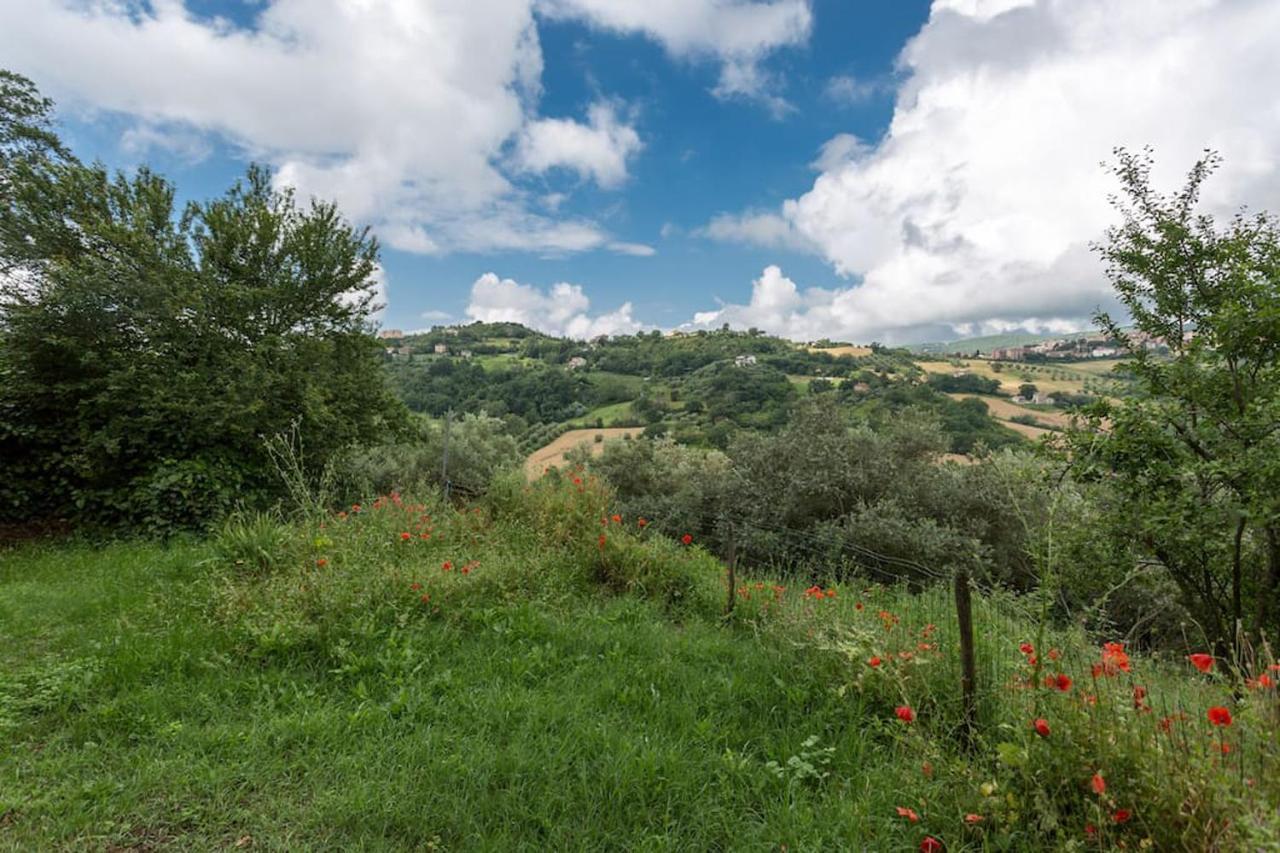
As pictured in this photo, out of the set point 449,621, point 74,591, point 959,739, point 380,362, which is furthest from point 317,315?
point 959,739

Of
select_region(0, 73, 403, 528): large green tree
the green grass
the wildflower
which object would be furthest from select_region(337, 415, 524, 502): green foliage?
the green grass

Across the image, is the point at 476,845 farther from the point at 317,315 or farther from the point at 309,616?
the point at 317,315

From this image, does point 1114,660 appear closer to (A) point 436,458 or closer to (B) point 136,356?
(B) point 136,356

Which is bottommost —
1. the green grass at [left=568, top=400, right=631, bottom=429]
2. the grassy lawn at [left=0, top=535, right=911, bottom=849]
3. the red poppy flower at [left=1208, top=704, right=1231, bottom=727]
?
the grassy lawn at [left=0, top=535, right=911, bottom=849]

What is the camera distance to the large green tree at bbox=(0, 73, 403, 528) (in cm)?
775

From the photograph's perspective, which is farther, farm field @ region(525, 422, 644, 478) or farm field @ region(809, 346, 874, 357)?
farm field @ region(809, 346, 874, 357)

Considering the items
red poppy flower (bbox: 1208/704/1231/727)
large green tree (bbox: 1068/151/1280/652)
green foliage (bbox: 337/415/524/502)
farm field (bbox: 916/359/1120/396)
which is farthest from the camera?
farm field (bbox: 916/359/1120/396)

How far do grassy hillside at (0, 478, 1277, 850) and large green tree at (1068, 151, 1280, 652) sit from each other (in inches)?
90.8

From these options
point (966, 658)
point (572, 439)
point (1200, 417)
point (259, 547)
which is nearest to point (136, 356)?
point (259, 547)

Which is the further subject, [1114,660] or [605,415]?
[605,415]

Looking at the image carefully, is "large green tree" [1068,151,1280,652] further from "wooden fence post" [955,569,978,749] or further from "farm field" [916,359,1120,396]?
"farm field" [916,359,1120,396]

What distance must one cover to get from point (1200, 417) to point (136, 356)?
1366cm

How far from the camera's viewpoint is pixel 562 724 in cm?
286

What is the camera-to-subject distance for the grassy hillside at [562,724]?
2.00m
